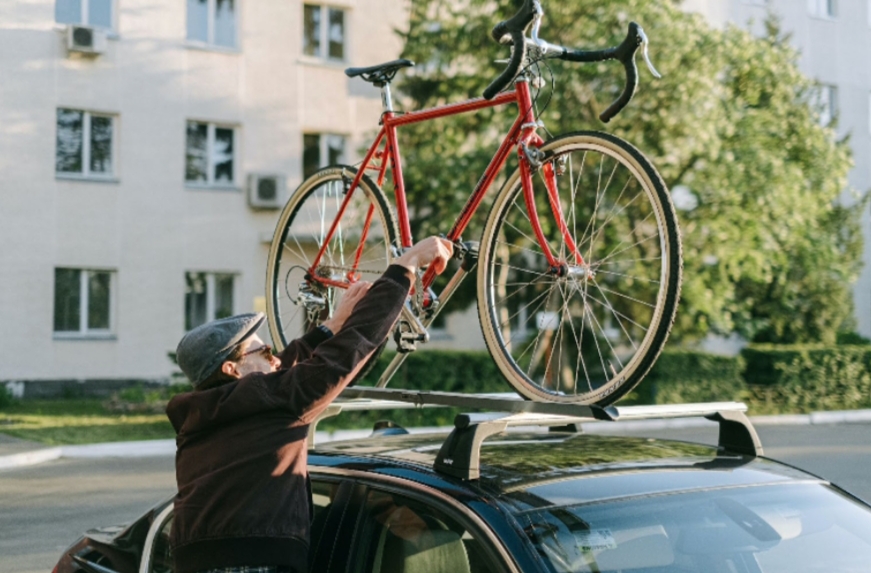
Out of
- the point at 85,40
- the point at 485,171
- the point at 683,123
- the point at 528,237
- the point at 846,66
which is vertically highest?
the point at 846,66

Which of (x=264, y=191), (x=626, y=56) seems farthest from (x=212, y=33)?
(x=626, y=56)

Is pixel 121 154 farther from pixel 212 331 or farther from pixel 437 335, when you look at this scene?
pixel 212 331

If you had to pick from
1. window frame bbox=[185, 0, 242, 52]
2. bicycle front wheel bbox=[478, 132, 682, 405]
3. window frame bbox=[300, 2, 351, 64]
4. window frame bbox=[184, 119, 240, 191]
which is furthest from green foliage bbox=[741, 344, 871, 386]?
bicycle front wheel bbox=[478, 132, 682, 405]

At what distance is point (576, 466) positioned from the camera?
125 inches

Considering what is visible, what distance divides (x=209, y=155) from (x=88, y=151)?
8.78 feet

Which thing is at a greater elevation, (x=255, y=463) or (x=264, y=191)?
(x=264, y=191)

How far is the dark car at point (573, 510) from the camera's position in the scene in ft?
9.48

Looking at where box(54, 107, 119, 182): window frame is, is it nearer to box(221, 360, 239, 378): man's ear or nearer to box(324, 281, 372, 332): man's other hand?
box(324, 281, 372, 332): man's other hand

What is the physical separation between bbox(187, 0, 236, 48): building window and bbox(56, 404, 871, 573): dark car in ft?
75.4

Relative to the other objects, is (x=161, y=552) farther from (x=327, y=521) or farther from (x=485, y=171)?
(x=485, y=171)

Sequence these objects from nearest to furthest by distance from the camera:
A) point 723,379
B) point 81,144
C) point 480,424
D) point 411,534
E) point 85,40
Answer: point 480,424 → point 411,534 → point 723,379 → point 85,40 → point 81,144

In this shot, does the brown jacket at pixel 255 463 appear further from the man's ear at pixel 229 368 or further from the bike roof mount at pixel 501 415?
the bike roof mount at pixel 501 415

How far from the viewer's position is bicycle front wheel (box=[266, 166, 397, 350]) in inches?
206

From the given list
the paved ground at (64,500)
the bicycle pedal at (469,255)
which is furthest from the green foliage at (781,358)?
the bicycle pedal at (469,255)
